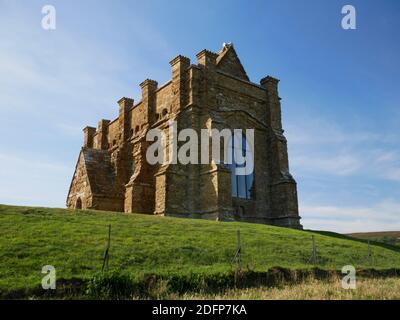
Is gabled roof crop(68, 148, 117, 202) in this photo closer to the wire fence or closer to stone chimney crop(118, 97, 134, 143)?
stone chimney crop(118, 97, 134, 143)

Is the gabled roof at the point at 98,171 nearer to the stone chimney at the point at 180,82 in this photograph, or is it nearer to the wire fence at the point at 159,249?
the stone chimney at the point at 180,82

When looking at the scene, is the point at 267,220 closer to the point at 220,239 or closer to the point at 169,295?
the point at 220,239

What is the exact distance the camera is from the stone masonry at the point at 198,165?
22125 millimetres

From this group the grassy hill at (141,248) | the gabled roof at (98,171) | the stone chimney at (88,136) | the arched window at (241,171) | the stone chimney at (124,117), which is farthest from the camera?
the stone chimney at (88,136)

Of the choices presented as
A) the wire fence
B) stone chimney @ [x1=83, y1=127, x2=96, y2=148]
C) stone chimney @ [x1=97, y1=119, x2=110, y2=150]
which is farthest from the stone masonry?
stone chimney @ [x1=83, y1=127, x2=96, y2=148]

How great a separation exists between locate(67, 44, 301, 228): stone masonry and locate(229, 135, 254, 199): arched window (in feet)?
0.80

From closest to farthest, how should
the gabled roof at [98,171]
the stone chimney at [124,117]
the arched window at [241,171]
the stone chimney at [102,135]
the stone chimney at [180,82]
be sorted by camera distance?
the stone chimney at [180,82] → the arched window at [241,171] → the gabled roof at [98,171] → the stone chimney at [124,117] → the stone chimney at [102,135]

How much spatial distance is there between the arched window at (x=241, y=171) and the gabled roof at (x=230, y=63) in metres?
5.22

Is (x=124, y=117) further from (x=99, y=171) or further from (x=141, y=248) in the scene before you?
(x=141, y=248)

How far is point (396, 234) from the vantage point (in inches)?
1649

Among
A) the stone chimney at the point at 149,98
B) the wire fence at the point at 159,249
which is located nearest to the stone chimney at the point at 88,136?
the stone chimney at the point at 149,98

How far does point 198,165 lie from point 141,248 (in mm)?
11390

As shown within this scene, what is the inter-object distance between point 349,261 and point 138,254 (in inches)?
333

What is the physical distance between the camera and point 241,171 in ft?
84.6
